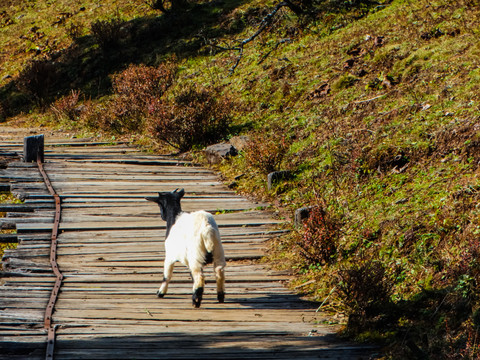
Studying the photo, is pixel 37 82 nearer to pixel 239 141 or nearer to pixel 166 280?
pixel 239 141

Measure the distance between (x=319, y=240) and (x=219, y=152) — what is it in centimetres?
595

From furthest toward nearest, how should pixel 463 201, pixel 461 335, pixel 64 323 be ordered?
pixel 463 201 → pixel 64 323 → pixel 461 335

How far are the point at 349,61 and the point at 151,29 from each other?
1114 cm

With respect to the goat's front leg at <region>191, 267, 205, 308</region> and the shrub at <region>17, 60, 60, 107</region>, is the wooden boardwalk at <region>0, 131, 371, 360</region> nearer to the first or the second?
the goat's front leg at <region>191, 267, 205, 308</region>

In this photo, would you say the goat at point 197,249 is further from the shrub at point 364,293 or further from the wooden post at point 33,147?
the wooden post at point 33,147

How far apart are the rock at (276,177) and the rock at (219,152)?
96.4 inches

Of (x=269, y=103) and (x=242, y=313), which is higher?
(x=269, y=103)

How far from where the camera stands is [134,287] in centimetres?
725

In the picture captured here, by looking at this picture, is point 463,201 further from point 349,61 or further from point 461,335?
point 349,61

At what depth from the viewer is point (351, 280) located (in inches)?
239

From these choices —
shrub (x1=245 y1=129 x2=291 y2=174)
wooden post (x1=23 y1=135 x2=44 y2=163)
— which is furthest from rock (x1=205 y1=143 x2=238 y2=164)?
wooden post (x1=23 y1=135 x2=44 y2=163)

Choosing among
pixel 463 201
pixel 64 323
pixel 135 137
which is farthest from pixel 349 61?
pixel 64 323

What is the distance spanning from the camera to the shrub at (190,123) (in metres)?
14.3

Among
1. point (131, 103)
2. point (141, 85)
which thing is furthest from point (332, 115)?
point (141, 85)
